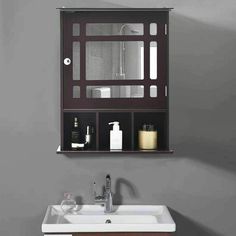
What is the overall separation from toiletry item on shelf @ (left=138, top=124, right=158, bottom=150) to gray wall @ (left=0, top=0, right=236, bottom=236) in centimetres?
17

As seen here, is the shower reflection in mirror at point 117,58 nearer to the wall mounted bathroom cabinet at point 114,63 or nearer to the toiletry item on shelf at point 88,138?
the wall mounted bathroom cabinet at point 114,63

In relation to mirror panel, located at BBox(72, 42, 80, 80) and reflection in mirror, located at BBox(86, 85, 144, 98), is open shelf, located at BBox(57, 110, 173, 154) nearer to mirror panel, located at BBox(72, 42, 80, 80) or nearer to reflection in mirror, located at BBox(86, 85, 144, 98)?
reflection in mirror, located at BBox(86, 85, 144, 98)

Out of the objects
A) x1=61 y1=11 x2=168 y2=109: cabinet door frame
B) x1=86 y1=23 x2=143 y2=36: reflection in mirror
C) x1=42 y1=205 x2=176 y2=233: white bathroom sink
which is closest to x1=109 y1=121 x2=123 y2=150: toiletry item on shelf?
x1=61 y1=11 x2=168 y2=109: cabinet door frame

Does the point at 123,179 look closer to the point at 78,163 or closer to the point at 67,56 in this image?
the point at 78,163

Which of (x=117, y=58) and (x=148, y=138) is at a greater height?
(x=117, y=58)

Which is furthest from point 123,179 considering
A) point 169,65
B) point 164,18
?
point 164,18

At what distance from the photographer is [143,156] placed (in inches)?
117

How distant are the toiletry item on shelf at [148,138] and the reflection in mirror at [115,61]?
0.29 metres

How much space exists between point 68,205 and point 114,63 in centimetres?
87

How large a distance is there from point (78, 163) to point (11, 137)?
0.43 meters

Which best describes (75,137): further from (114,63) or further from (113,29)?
(113,29)

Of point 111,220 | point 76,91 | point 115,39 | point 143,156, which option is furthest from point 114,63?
point 111,220

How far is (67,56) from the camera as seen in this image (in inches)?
110

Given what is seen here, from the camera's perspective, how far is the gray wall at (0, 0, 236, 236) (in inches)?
116
